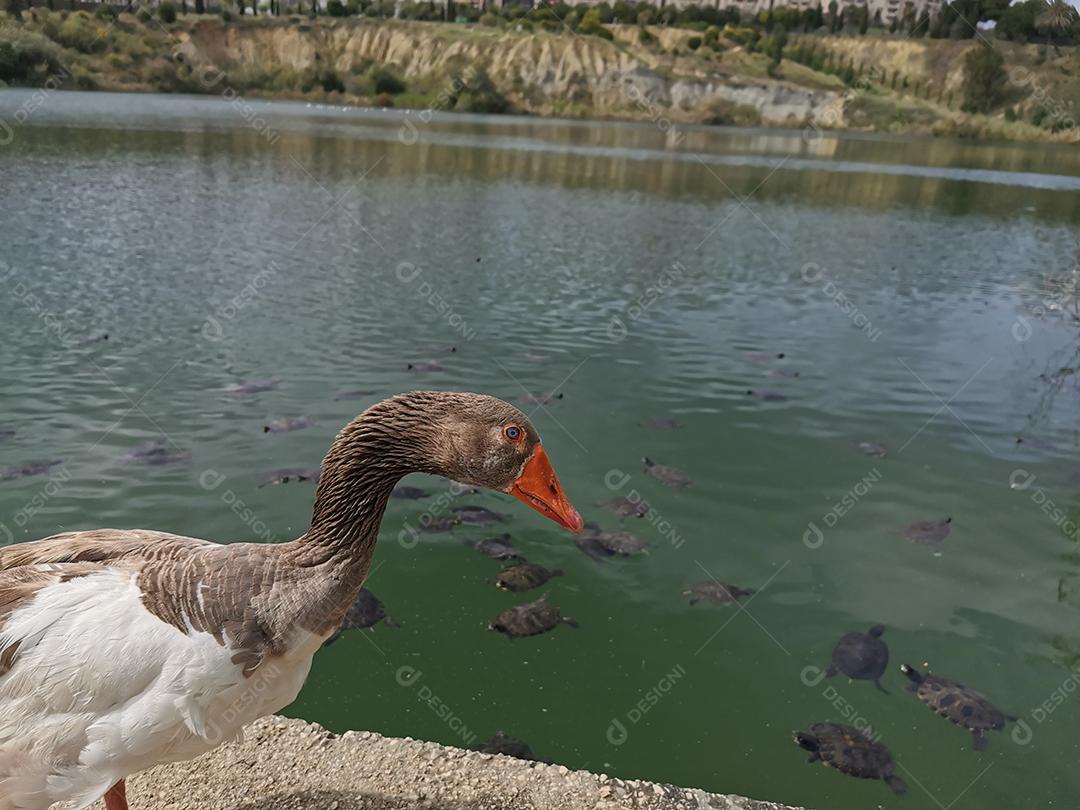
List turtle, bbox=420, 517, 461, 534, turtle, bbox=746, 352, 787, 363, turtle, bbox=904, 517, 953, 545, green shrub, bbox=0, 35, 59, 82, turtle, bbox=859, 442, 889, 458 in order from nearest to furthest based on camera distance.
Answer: turtle, bbox=420, 517, 461, 534
turtle, bbox=904, 517, 953, 545
turtle, bbox=859, 442, 889, 458
turtle, bbox=746, 352, 787, 363
green shrub, bbox=0, 35, 59, 82

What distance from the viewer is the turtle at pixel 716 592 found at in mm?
8258

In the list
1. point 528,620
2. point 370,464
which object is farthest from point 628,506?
point 370,464

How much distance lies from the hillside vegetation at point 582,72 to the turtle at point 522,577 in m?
91.4

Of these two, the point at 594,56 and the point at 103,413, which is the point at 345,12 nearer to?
the point at 594,56

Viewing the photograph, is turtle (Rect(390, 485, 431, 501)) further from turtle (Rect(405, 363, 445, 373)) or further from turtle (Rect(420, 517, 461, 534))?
turtle (Rect(405, 363, 445, 373))

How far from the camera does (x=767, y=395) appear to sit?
13984 mm

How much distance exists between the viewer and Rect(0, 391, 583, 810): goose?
10.8ft

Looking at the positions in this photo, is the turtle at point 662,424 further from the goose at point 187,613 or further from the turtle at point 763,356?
the goose at point 187,613

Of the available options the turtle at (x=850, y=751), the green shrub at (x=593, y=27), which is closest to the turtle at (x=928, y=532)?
the turtle at (x=850, y=751)

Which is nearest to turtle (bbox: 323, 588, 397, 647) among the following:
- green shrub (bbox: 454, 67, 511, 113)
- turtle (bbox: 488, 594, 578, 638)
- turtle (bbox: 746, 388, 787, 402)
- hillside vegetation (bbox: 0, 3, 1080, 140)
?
turtle (bbox: 488, 594, 578, 638)

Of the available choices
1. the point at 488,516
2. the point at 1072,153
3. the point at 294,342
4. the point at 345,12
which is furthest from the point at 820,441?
the point at 345,12

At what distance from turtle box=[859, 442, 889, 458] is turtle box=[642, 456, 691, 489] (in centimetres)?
344

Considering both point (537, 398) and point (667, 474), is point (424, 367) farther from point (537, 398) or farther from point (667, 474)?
point (667, 474)

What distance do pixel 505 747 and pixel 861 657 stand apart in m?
3.86
